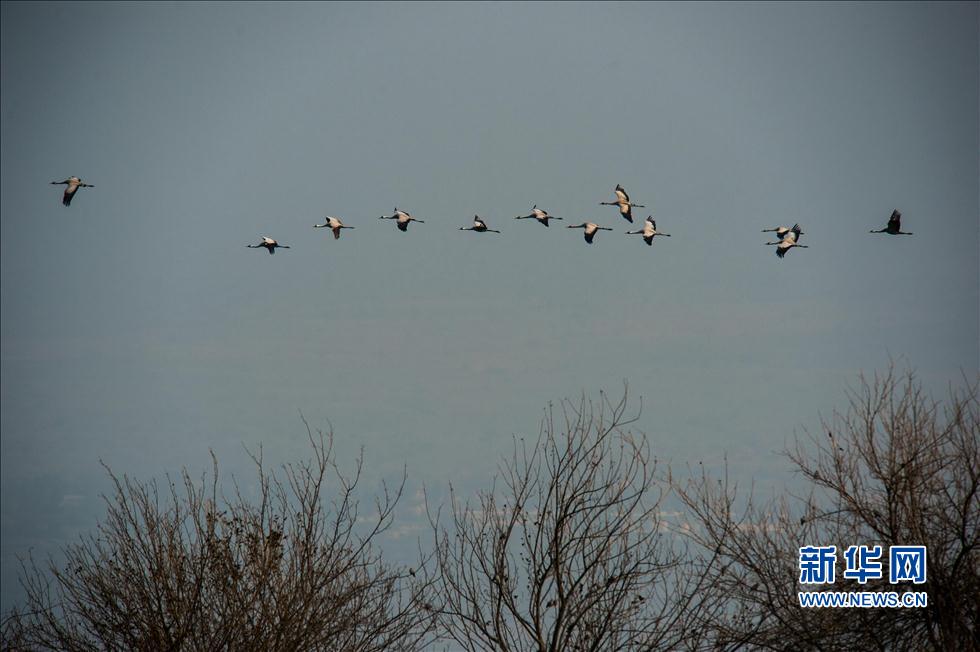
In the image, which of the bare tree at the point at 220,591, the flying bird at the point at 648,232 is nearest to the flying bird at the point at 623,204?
the flying bird at the point at 648,232

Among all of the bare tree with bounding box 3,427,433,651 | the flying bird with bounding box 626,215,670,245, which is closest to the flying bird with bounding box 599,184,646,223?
the flying bird with bounding box 626,215,670,245

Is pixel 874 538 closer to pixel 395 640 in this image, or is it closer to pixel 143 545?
pixel 395 640

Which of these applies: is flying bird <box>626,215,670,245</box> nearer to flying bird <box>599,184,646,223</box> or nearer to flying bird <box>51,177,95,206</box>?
flying bird <box>599,184,646,223</box>

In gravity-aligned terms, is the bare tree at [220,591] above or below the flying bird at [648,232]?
below

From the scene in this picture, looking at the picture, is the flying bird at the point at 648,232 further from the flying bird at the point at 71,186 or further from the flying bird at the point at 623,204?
the flying bird at the point at 71,186

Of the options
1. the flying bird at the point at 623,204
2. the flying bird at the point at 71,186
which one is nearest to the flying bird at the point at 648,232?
the flying bird at the point at 623,204

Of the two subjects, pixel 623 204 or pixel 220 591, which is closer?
pixel 220 591

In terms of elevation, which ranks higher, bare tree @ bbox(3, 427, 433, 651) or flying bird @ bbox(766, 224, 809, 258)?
flying bird @ bbox(766, 224, 809, 258)

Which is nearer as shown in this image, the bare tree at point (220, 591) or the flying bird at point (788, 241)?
the bare tree at point (220, 591)

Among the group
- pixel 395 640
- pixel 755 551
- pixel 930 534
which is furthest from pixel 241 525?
pixel 930 534

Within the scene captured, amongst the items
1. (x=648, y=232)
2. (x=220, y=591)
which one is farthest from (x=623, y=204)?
(x=220, y=591)

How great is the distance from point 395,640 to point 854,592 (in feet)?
23.9

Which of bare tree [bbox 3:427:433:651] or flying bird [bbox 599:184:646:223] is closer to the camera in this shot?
bare tree [bbox 3:427:433:651]

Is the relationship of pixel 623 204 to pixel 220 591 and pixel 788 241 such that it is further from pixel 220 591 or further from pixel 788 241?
pixel 220 591
